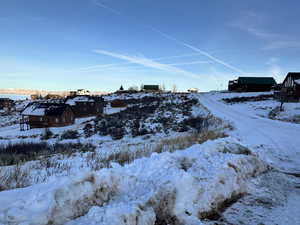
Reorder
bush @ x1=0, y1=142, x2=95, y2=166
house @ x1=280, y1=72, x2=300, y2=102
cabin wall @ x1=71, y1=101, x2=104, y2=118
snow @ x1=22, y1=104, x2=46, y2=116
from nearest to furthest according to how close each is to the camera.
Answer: bush @ x1=0, y1=142, x2=95, y2=166, house @ x1=280, y1=72, x2=300, y2=102, snow @ x1=22, y1=104, x2=46, y2=116, cabin wall @ x1=71, y1=101, x2=104, y2=118

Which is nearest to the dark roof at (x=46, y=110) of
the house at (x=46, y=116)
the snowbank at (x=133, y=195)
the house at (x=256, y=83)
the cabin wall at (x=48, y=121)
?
the house at (x=46, y=116)

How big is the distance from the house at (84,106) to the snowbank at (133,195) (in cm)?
4731

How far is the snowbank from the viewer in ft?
8.10

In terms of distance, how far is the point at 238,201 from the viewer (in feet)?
12.0

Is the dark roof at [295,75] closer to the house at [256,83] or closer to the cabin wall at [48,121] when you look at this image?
the house at [256,83]

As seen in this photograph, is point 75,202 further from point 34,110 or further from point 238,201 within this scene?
point 34,110

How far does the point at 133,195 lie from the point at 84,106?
48.9m

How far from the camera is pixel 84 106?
159 ft

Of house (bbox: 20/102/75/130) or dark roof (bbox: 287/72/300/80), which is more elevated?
dark roof (bbox: 287/72/300/80)

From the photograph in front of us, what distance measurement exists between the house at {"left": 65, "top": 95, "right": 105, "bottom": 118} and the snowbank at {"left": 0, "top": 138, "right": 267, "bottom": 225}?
47310 millimetres

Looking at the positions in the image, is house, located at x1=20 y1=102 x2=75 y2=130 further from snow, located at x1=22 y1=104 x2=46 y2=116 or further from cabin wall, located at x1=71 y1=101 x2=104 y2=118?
cabin wall, located at x1=71 y1=101 x2=104 y2=118

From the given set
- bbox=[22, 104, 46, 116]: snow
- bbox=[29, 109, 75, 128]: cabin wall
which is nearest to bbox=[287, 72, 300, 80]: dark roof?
bbox=[29, 109, 75, 128]: cabin wall

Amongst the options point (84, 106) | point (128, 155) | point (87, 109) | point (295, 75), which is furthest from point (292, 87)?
point (84, 106)

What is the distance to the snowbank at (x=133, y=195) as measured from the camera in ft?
8.10
